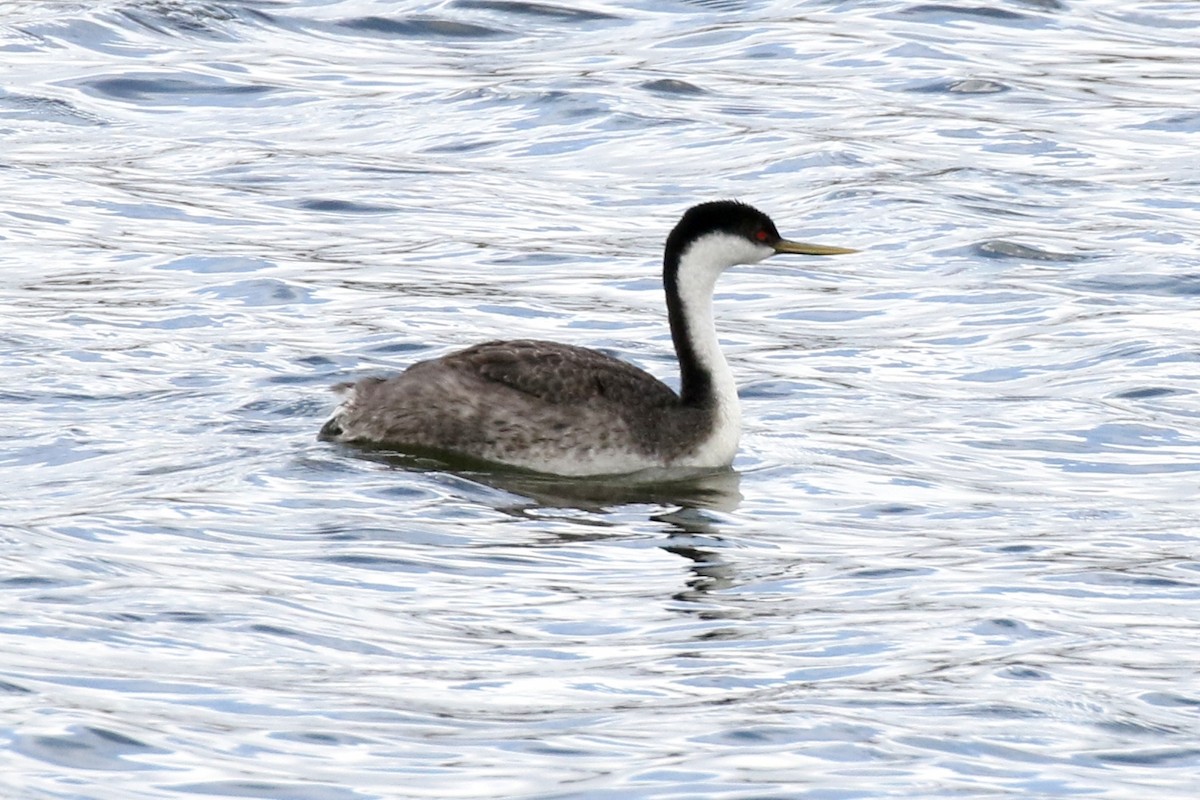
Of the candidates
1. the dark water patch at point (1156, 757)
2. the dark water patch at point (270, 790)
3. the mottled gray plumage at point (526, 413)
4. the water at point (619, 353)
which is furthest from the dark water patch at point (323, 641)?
the mottled gray plumage at point (526, 413)

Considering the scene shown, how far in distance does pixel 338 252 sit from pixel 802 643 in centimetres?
753

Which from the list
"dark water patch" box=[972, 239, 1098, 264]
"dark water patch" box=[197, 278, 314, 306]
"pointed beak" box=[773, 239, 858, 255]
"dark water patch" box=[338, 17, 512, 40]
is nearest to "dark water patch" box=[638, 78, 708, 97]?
"dark water patch" box=[338, 17, 512, 40]

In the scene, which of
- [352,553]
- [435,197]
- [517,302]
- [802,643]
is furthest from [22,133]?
[802,643]

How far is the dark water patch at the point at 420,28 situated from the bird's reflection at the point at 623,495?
11085mm

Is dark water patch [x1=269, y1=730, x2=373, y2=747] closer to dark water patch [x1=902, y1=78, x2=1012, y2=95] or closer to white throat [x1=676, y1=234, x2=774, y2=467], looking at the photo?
white throat [x1=676, y1=234, x2=774, y2=467]

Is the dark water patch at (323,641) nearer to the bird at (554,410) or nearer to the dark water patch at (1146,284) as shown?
the bird at (554,410)

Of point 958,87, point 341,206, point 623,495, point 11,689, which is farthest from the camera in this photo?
point 958,87

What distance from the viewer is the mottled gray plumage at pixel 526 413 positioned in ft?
37.0

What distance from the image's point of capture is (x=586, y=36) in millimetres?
22094

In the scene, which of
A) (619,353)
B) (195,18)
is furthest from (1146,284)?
(195,18)

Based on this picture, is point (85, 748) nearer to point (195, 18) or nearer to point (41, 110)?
point (41, 110)

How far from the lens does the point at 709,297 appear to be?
469 inches

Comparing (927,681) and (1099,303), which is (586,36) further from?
(927,681)

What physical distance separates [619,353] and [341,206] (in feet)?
11.8
